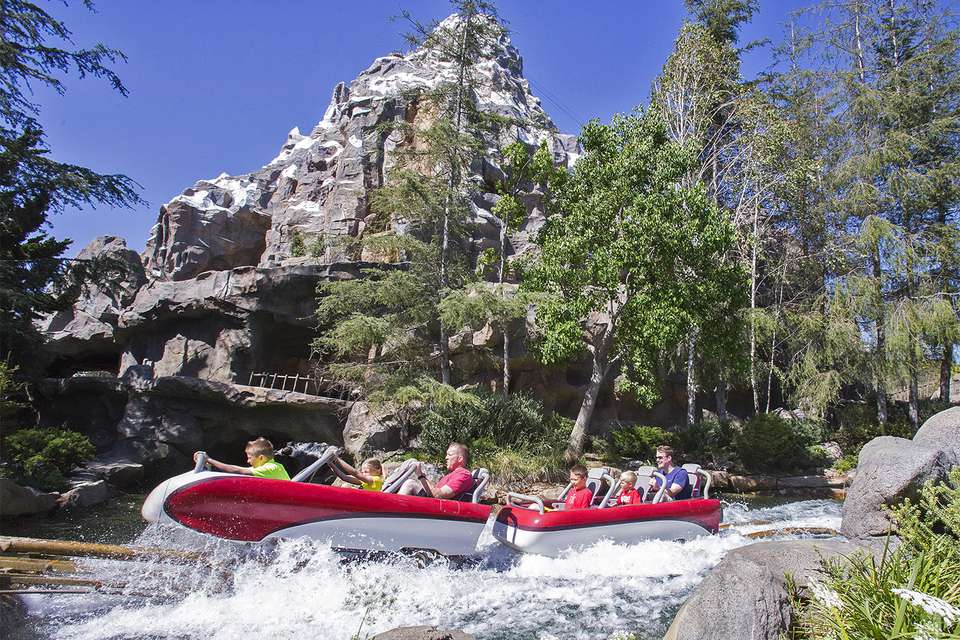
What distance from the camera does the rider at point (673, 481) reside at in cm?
892

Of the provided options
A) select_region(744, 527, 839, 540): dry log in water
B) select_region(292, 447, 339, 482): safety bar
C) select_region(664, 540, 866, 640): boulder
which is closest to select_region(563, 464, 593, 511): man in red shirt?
select_region(744, 527, 839, 540): dry log in water

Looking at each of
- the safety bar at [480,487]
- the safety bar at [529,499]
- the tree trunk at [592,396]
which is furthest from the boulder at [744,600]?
the tree trunk at [592,396]

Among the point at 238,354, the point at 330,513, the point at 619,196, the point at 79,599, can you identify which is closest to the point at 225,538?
the point at 330,513

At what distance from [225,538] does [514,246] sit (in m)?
21.6

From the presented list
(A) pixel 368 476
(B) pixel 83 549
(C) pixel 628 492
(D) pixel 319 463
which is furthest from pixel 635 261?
(B) pixel 83 549

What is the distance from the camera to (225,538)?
5590 mm

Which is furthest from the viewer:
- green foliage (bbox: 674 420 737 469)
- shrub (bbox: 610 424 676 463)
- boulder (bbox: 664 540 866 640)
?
shrub (bbox: 610 424 676 463)

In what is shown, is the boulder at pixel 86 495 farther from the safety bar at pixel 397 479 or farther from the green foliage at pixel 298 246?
the green foliage at pixel 298 246

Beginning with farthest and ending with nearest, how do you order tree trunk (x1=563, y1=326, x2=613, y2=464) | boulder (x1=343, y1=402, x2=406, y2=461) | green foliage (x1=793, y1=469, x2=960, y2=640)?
1. boulder (x1=343, y1=402, x2=406, y2=461)
2. tree trunk (x1=563, y1=326, x2=613, y2=464)
3. green foliage (x1=793, y1=469, x2=960, y2=640)

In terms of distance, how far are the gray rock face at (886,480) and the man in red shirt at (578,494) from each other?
311 cm

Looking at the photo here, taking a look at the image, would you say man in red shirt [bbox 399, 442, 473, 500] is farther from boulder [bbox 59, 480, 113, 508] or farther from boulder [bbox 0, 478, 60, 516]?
boulder [bbox 59, 480, 113, 508]

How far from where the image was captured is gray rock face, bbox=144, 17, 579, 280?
2775 centimetres

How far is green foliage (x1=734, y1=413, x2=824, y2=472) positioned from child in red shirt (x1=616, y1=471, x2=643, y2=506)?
8043 millimetres

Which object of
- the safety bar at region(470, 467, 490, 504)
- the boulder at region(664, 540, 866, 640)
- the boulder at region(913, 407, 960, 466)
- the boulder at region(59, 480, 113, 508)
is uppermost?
the boulder at region(913, 407, 960, 466)
